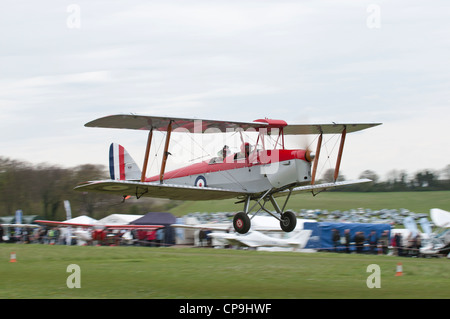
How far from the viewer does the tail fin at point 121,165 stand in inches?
733

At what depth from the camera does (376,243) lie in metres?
26.1

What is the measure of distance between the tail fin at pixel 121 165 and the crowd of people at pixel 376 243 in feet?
38.9

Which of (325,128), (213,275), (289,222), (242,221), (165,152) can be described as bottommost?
(213,275)

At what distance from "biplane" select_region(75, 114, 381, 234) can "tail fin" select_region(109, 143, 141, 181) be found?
3.00 meters

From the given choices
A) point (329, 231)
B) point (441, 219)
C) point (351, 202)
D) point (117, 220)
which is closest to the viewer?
point (441, 219)

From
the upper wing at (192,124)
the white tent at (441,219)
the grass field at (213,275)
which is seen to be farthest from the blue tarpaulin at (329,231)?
the upper wing at (192,124)

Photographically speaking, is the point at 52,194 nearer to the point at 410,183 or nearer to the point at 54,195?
the point at 54,195

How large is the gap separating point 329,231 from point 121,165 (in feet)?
39.6

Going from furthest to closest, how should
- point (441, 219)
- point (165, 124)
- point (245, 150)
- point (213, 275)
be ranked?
1. point (441, 219)
2. point (213, 275)
3. point (245, 150)
4. point (165, 124)

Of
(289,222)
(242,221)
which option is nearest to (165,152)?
(242,221)

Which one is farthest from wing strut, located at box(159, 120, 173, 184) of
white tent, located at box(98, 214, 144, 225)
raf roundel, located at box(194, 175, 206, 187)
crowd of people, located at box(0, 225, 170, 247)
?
white tent, located at box(98, 214, 144, 225)

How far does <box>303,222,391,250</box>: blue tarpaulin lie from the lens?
85.5 feet

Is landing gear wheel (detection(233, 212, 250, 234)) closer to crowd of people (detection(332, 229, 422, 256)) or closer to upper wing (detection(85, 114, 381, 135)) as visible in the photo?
upper wing (detection(85, 114, 381, 135))
